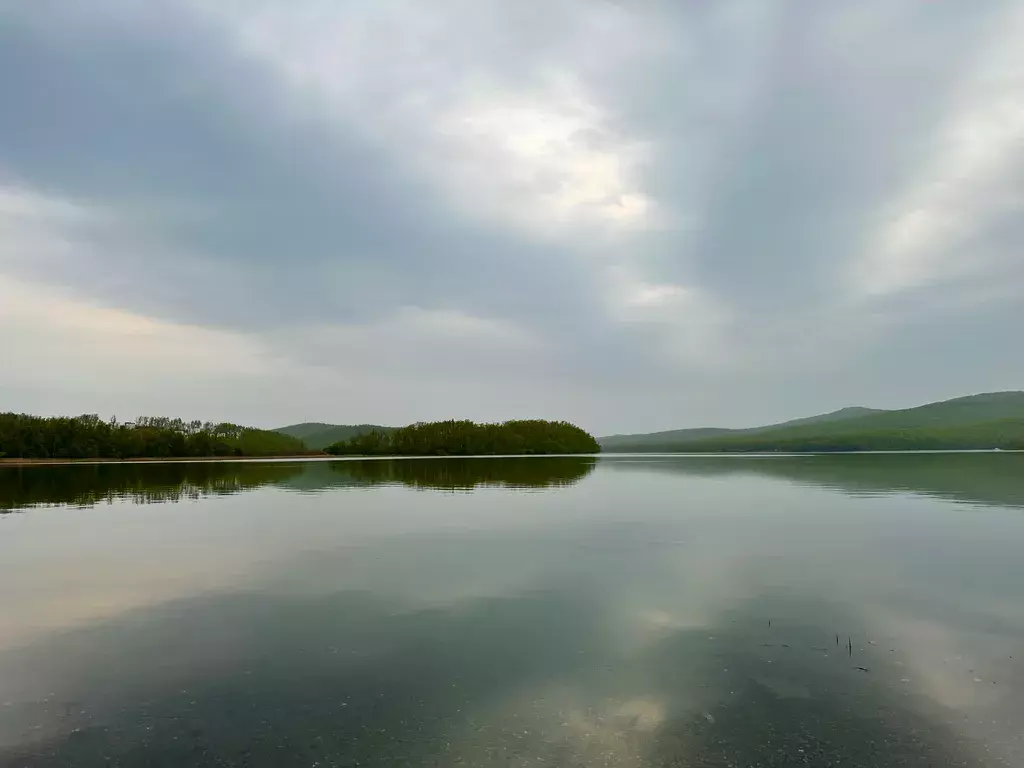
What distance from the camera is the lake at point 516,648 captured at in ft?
36.1

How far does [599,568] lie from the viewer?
1045 inches

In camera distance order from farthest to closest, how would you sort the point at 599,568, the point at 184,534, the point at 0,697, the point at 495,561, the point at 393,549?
the point at 184,534, the point at 393,549, the point at 495,561, the point at 599,568, the point at 0,697

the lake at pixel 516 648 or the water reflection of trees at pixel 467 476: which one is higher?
the water reflection of trees at pixel 467 476

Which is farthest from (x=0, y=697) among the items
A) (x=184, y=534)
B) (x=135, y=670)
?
(x=184, y=534)

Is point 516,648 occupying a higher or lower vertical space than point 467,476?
lower

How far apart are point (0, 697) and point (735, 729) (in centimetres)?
1537

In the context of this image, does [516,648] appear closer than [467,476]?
Yes

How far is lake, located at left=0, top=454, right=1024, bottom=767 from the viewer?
36.1 ft

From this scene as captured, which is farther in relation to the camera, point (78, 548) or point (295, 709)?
point (78, 548)

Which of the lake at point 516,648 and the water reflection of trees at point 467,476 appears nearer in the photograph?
the lake at point 516,648

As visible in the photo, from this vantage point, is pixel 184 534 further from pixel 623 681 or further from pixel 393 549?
pixel 623 681

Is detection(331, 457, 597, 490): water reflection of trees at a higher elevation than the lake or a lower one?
higher

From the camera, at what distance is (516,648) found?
16.1m

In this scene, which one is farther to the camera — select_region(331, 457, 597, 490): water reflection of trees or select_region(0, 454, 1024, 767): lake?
select_region(331, 457, 597, 490): water reflection of trees
